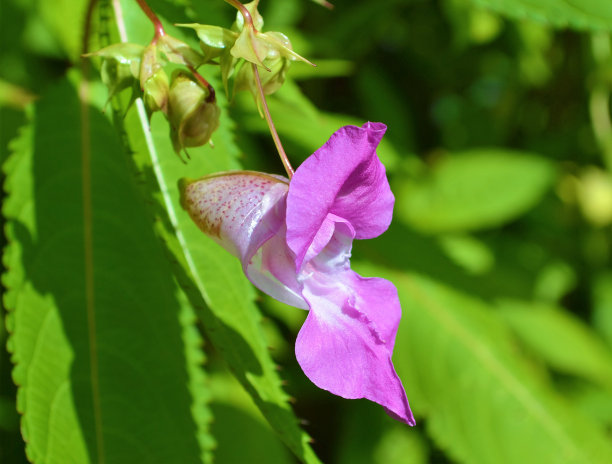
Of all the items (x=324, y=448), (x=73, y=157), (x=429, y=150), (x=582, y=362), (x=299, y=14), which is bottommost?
(x=324, y=448)

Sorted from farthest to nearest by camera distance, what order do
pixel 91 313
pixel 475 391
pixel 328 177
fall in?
pixel 475 391 → pixel 91 313 → pixel 328 177

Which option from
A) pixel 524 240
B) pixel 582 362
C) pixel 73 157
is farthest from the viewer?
pixel 524 240

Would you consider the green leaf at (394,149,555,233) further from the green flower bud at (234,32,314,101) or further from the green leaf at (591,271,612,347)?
the green flower bud at (234,32,314,101)

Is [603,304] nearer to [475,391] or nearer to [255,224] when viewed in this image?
[475,391]

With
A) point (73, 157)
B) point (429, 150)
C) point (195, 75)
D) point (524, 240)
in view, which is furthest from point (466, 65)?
point (195, 75)

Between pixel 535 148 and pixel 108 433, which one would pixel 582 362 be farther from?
pixel 108 433

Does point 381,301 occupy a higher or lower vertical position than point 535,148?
higher

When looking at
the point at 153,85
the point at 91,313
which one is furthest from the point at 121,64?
the point at 91,313
